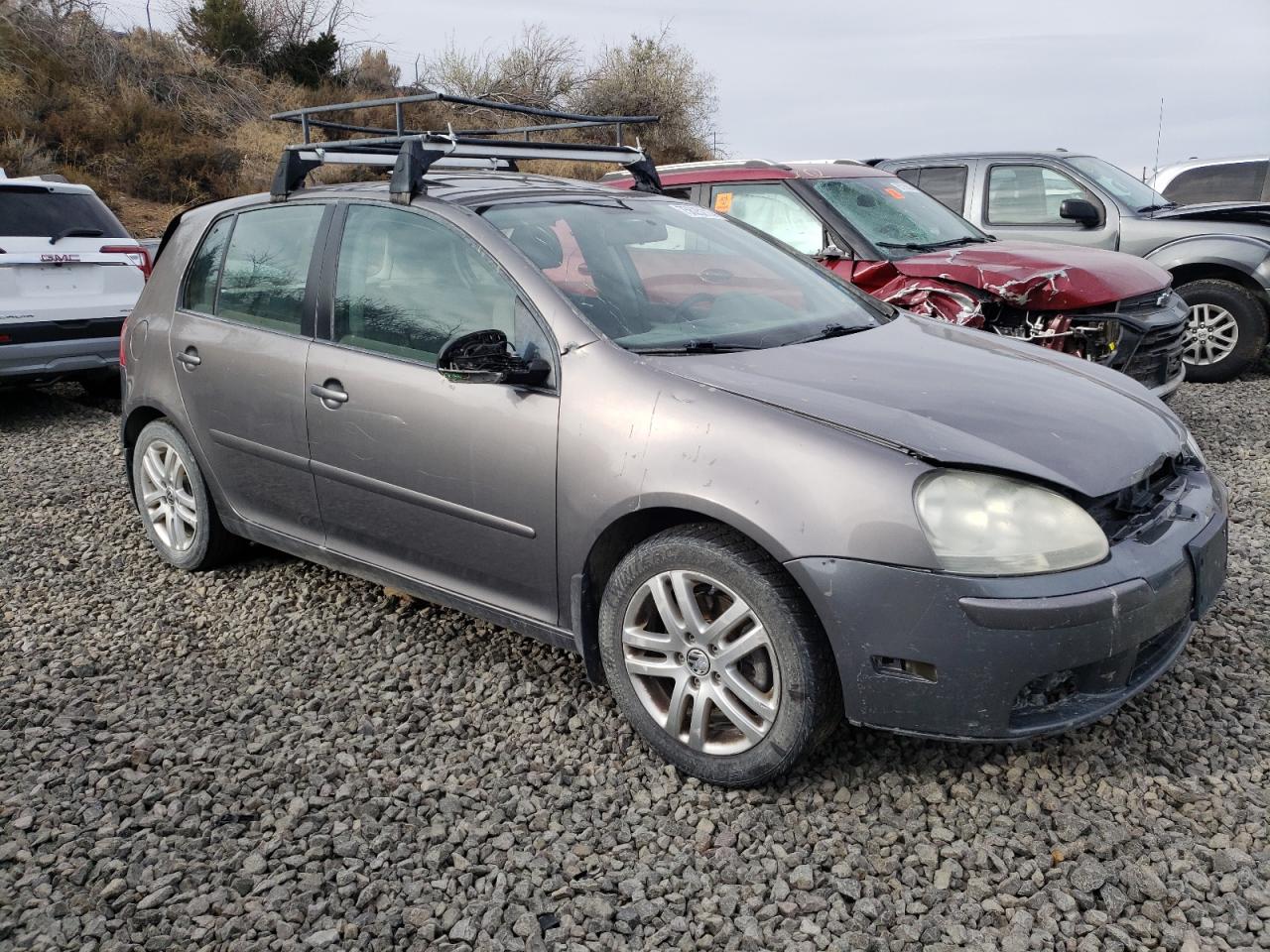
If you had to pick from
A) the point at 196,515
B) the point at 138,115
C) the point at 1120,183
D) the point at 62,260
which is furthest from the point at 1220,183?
the point at 138,115

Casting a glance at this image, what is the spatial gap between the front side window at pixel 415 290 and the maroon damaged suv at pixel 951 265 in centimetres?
343

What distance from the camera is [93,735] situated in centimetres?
337

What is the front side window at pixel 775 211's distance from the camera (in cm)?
679

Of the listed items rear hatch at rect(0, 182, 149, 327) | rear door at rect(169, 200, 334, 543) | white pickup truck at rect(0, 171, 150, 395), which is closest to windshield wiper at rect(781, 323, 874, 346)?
rear door at rect(169, 200, 334, 543)

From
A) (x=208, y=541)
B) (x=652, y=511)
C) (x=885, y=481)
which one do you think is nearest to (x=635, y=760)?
(x=652, y=511)

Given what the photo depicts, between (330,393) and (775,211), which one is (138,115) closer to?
(775,211)

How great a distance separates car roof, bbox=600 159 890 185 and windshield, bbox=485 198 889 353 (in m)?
3.00

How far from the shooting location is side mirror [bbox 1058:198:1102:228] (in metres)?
8.34

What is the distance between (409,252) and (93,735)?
1837mm

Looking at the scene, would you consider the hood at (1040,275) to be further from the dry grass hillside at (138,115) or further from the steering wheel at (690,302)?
the dry grass hillside at (138,115)

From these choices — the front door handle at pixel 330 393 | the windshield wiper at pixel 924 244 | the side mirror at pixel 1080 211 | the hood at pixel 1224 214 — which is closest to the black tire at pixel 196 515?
the front door handle at pixel 330 393

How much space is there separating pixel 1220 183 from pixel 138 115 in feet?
57.3

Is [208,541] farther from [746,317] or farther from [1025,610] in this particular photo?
[1025,610]

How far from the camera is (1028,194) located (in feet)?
28.8
